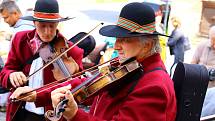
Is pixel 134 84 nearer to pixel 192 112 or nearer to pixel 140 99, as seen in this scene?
pixel 140 99

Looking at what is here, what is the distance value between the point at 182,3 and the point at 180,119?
16305mm

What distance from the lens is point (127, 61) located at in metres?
1.88

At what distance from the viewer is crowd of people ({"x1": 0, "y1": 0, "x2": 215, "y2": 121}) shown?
5.69ft

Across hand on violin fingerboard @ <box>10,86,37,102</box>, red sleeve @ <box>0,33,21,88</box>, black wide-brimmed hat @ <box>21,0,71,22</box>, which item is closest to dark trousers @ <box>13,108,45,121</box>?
red sleeve @ <box>0,33,21,88</box>

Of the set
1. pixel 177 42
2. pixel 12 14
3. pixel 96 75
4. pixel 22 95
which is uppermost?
pixel 96 75

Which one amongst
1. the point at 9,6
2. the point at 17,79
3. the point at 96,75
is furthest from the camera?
the point at 9,6

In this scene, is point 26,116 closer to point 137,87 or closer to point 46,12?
point 46,12

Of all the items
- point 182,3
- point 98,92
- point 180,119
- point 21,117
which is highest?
point 98,92

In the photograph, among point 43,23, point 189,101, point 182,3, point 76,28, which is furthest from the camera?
point 182,3

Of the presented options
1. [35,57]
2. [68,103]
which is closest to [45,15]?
[35,57]

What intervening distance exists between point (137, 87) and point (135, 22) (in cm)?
33

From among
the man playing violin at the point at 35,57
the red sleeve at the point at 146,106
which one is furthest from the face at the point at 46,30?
the red sleeve at the point at 146,106

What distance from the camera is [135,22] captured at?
188 cm

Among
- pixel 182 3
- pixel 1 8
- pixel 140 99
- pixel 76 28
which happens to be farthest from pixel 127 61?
pixel 182 3
